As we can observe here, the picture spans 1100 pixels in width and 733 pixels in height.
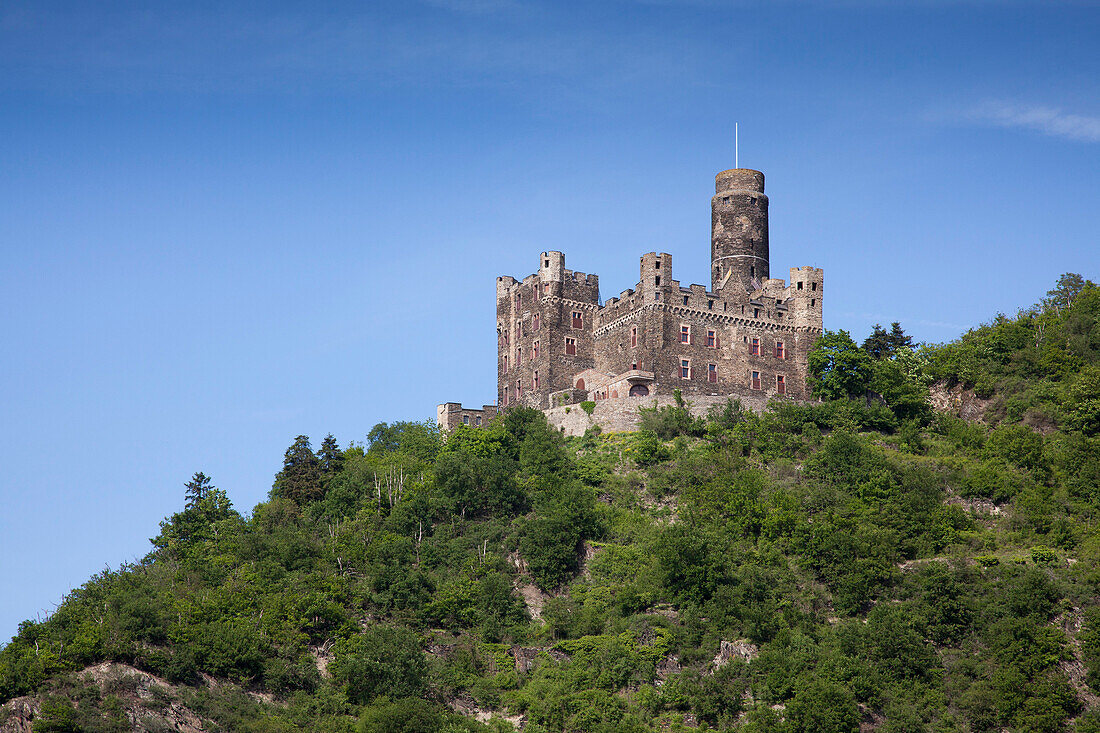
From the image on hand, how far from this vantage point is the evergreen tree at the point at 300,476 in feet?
288

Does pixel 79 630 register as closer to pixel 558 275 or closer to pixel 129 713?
pixel 129 713

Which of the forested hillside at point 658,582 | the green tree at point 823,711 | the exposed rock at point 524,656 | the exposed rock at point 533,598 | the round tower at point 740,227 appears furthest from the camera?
the round tower at point 740,227

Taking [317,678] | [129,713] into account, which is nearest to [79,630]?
[129,713]

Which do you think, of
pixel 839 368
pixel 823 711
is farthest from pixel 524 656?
pixel 839 368

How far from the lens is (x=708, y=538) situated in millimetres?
74562

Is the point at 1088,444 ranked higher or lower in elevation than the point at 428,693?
higher

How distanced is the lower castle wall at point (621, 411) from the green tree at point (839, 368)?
4.24m

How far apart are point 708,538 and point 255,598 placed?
23649 mm

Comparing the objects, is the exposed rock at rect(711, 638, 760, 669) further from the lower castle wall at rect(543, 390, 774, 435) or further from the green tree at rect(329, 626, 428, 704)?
the lower castle wall at rect(543, 390, 774, 435)

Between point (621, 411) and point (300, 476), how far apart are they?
2033cm

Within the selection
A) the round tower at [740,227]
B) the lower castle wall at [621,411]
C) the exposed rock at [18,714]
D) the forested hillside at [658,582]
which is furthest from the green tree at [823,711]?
the round tower at [740,227]

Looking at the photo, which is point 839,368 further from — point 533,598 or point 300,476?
point 300,476

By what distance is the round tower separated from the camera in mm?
97938

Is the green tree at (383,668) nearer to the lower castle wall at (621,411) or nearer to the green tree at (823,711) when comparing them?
the green tree at (823,711)
